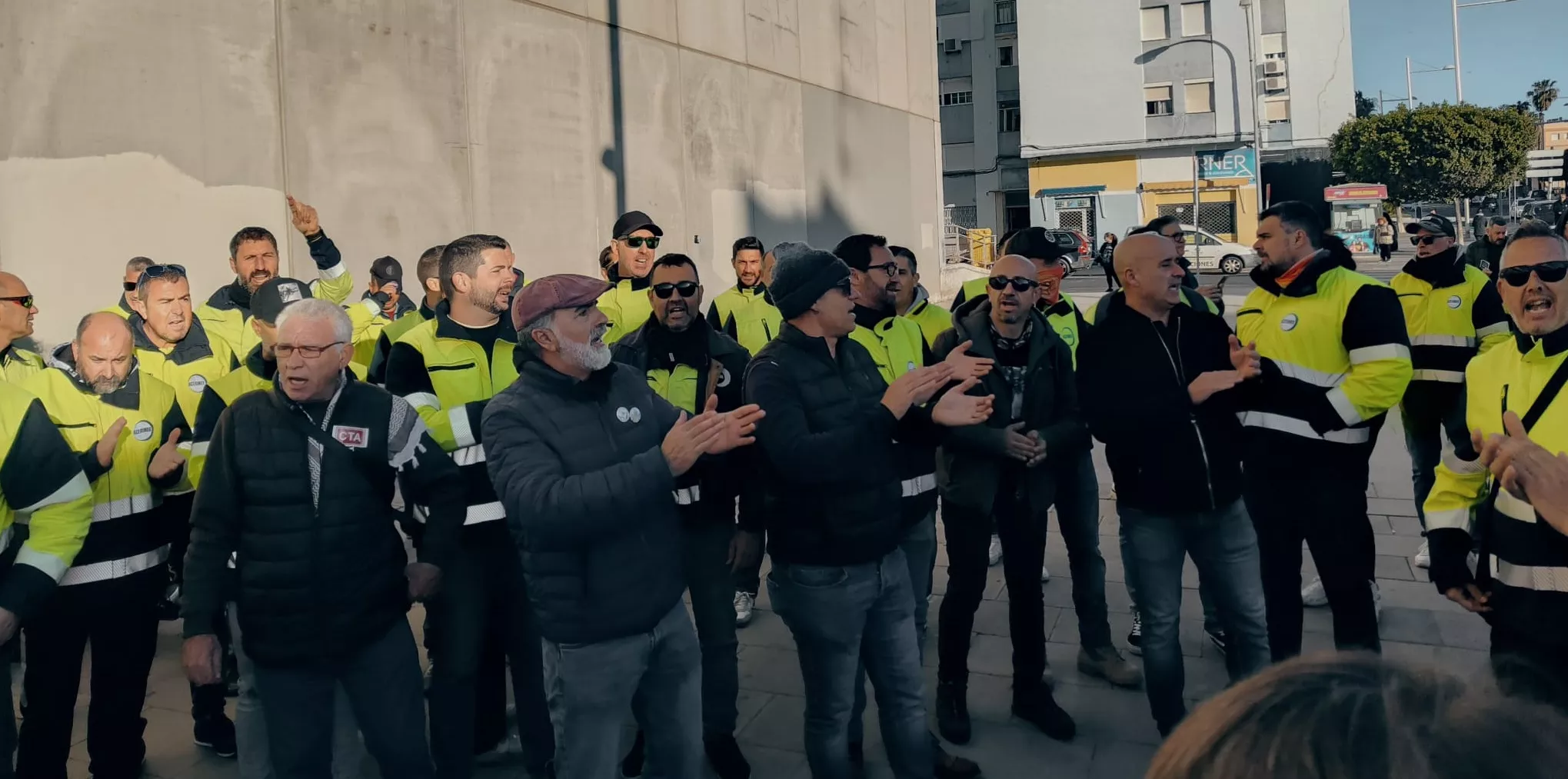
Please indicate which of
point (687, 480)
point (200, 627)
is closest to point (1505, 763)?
point (200, 627)

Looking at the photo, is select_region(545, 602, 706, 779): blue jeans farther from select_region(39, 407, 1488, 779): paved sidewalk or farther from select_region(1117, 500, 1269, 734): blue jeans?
select_region(1117, 500, 1269, 734): blue jeans

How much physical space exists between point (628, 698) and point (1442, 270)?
5499mm

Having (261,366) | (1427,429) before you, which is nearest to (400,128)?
(261,366)

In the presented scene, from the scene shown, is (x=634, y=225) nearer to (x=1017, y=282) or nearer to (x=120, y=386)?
(x=1017, y=282)

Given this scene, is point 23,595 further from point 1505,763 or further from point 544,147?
point 544,147

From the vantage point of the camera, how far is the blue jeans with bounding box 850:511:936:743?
3992 mm

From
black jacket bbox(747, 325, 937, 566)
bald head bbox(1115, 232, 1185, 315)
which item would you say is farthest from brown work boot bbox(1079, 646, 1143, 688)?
black jacket bbox(747, 325, 937, 566)

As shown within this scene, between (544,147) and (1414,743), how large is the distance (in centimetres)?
1167

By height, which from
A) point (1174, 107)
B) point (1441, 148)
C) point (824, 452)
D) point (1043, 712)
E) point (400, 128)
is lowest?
point (1043, 712)

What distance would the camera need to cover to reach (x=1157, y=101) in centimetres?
4550

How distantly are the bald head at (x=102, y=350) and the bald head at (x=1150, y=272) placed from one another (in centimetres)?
376

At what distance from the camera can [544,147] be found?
11.7m

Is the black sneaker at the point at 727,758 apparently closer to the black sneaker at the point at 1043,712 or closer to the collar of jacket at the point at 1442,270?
the black sneaker at the point at 1043,712

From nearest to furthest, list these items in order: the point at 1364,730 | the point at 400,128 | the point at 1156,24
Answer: the point at 1364,730 → the point at 400,128 → the point at 1156,24
